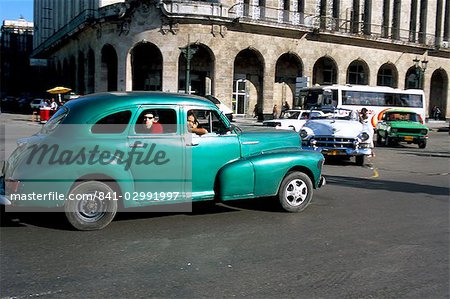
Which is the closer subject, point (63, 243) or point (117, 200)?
point (63, 243)

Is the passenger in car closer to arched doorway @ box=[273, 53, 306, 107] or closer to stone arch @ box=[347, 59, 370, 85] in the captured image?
arched doorway @ box=[273, 53, 306, 107]

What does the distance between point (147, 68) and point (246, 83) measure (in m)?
8.10

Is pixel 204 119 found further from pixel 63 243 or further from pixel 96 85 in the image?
pixel 96 85

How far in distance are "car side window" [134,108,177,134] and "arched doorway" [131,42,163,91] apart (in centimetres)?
3096

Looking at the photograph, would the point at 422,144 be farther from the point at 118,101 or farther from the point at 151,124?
the point at 118,101

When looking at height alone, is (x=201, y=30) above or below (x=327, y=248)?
above

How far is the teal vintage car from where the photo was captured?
6090mm

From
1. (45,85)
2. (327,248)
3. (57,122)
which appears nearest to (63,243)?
(57,122)

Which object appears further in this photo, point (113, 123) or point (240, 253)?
point (113, 123)

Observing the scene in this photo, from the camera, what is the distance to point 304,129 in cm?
1488

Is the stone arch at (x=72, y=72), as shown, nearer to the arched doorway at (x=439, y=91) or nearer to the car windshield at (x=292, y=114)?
the car windshield at (x=292, y=114)

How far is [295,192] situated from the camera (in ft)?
25.5

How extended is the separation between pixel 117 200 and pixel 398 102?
1244 inches

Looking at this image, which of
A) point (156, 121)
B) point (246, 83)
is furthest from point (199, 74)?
point (156, 121)
